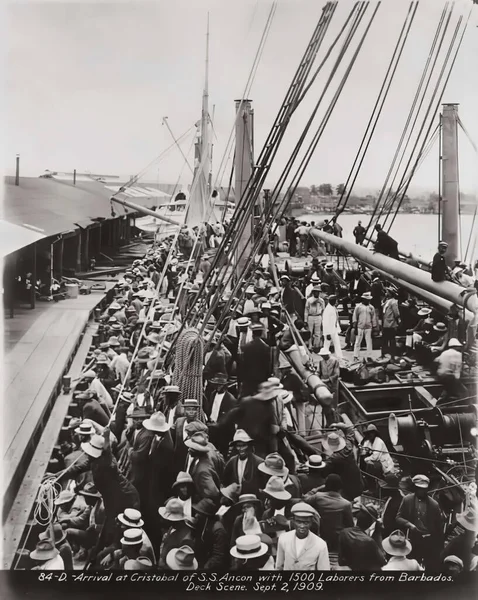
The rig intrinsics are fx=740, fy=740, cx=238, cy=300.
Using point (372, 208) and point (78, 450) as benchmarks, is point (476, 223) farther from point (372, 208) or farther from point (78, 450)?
point (78, 450)

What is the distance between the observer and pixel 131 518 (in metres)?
5.01

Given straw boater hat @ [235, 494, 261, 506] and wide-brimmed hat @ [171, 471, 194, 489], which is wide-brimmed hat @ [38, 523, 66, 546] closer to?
wide-brimmed hat @ [171, 471, 194, 489]

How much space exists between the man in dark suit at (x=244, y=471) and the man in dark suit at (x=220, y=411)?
5.3 inches

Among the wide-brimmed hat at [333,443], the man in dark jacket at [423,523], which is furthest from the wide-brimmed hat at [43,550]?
the man in dark jacket at [423,523]

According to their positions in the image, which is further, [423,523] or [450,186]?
[450,186]

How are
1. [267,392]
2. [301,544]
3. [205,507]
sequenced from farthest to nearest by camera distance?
[267,392] < [205,507] < [301,544]

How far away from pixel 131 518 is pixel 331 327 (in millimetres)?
2018

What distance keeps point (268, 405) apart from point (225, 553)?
1.06 metres

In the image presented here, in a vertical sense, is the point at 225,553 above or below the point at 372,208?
below

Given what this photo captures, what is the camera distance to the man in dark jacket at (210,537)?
5.04m

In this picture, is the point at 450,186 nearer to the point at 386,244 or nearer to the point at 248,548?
the point at 386,244

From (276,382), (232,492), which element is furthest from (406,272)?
(232,492)

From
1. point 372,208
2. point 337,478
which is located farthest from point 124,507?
point 372,208

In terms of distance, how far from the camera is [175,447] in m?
5.17
